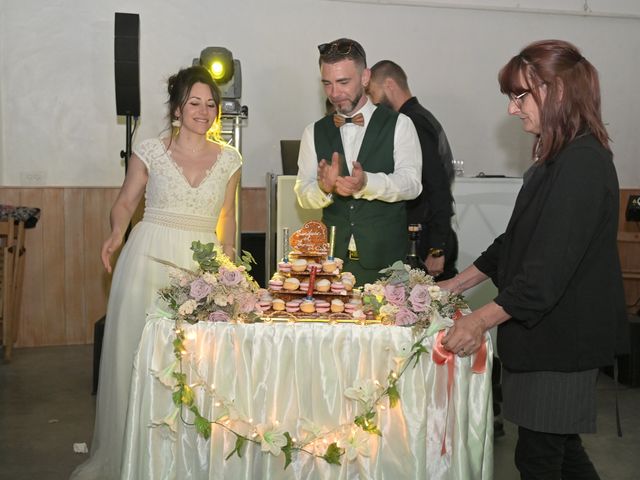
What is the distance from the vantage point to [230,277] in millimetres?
2475

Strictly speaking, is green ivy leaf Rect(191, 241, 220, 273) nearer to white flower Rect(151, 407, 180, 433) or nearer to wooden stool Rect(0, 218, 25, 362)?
white flower Rect(151, 407, 180, 433)

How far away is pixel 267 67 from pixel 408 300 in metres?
4.02

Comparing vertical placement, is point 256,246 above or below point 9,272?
above

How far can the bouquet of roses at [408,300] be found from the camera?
2.41m

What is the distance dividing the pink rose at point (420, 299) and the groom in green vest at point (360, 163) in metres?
0.67

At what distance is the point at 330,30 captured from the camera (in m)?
6.14

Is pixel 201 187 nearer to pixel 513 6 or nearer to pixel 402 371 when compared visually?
pixel 402 371

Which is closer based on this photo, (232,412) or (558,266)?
(558,266)

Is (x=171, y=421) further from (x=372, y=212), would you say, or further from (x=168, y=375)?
(x=372, y=212)

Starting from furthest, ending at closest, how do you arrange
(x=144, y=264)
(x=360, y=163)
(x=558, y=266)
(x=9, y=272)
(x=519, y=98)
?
1. (x=9, y=272)
2. (x=144, y=264)
3. (x=360, y=163)
4. (x=519, y=98)
5. (x=558, y=266)


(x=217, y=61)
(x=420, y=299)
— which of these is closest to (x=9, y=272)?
(x=217, y=61)

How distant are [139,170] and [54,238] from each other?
2.75 metres

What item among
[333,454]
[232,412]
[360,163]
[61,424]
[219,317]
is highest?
[360,163]

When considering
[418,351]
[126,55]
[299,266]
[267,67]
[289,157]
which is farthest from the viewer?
[267,67]
